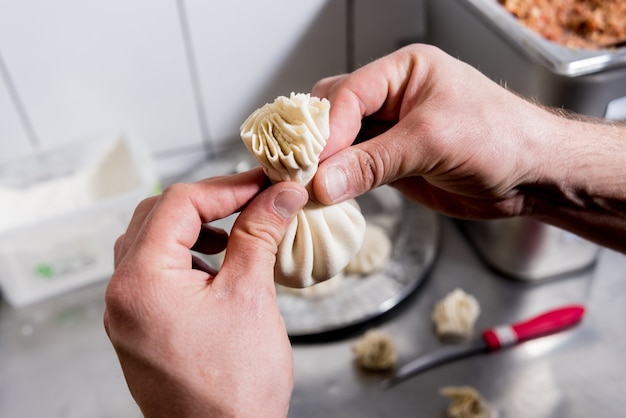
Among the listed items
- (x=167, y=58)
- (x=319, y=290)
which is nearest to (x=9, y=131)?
(x=167, y=58)

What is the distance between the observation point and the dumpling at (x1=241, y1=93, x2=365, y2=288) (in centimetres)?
48

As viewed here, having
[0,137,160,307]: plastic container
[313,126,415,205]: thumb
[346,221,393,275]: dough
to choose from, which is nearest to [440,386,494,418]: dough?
[346,221,393,275]: dough

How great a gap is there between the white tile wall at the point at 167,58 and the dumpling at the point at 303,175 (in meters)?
0.50

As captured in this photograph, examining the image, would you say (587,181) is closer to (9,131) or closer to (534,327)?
(534,327)

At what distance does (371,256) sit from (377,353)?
0.53 feet

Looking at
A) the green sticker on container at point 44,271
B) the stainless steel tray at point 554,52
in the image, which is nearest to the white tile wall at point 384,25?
the stainless steel tray at point 554,52

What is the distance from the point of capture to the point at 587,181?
648 mm

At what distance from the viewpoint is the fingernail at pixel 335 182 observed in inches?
20.1

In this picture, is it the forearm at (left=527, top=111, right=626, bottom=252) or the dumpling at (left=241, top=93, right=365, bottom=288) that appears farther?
the forearm at (left=527, top=111, right=626, bottom=252)

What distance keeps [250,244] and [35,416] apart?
572 millimetres

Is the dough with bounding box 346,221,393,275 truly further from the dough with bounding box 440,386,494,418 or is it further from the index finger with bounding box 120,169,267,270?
the index finger with bounding box 120,169,267,270

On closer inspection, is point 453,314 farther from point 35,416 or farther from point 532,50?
point 35,416

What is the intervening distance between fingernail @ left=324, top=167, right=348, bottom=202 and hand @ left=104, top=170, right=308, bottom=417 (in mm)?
82

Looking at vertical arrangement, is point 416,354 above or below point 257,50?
below
